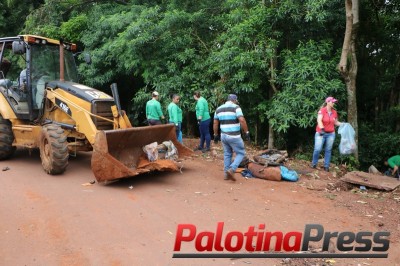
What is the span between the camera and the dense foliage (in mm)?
9539

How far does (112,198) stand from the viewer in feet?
19.6

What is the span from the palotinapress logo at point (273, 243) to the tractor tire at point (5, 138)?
17.7ft

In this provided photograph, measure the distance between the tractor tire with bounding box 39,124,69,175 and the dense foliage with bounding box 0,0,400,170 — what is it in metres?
4.86

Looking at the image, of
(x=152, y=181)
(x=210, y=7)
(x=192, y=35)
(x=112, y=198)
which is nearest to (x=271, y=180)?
(x=152, y=181)

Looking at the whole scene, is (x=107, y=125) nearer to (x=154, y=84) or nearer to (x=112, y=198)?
(x=112, y=198)

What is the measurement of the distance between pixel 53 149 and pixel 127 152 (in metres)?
1.38

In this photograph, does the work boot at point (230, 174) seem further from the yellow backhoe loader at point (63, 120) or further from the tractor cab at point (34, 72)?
the tractor cab at point (34, 72)

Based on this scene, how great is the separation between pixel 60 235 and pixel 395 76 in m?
12.1

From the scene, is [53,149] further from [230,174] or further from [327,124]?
[327,124]

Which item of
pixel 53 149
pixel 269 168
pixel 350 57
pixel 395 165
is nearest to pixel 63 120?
pixel 53 149

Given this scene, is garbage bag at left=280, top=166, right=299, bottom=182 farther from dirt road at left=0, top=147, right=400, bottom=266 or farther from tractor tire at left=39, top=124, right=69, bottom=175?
tractor tire at left=39, top=124, right=69, bottom=175

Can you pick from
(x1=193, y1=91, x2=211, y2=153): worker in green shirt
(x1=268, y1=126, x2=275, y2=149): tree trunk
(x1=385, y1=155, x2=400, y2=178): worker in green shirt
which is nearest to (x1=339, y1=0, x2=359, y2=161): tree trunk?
(x1=385, y1=155, x2=400, y2=178): worker in green shirt

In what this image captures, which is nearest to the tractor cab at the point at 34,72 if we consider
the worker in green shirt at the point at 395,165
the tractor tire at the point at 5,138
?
the tractor tire at the point at 5,138

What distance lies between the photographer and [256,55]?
32.2 ft
